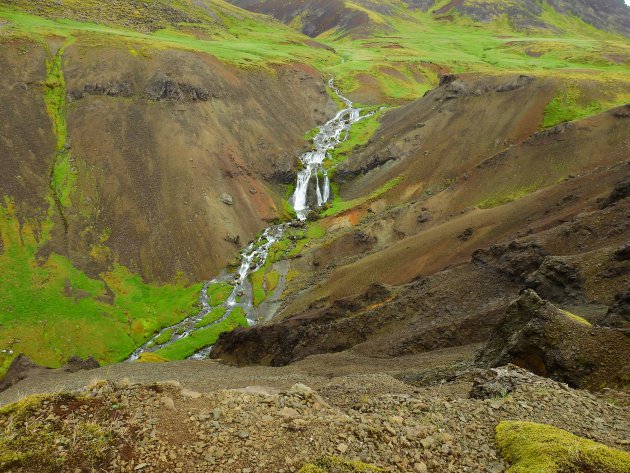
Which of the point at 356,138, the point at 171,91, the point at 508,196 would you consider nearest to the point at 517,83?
the point at 356,138

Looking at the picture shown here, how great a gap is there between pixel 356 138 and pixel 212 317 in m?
51.4

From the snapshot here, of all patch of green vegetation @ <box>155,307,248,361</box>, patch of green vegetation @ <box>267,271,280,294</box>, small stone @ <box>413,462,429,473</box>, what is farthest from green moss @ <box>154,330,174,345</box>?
small stone @ <box>413,462,429,473</box>

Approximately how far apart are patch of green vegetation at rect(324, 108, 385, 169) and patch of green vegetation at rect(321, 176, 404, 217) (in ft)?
36.4

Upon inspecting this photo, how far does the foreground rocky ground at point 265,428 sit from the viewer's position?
886 cm

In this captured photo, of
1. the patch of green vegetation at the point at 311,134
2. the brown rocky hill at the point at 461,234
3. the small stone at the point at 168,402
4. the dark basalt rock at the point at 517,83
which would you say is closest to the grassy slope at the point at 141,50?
the brown rocky hill at the point at 461,234

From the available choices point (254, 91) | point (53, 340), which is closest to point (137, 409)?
point (53, 340)

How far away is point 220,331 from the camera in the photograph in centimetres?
4594

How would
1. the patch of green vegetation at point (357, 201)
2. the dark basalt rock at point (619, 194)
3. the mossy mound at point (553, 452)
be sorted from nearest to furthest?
1. the mossy mound at point (553, 452)
2. the dark basalt rock at point (619, 194)
3. the patch of green vegetation at point (357, 201)

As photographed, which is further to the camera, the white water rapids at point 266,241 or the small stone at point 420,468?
the white water rapids at point 266,241

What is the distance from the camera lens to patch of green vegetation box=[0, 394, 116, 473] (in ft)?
27.8

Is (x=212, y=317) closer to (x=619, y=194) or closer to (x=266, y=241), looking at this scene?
(x=266, y=241)

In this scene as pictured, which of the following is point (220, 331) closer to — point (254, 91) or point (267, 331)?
point (267, 331)

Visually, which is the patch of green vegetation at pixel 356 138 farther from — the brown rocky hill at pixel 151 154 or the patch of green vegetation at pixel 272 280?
the patch of green vegetation at pixel 272 280

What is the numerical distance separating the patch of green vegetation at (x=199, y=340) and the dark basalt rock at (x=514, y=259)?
84.9 ft
